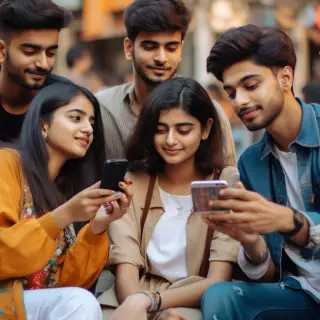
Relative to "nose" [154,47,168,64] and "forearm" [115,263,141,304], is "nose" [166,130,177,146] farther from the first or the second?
"nose" [154,47,168,64]

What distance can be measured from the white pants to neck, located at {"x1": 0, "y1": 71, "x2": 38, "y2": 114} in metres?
1.70

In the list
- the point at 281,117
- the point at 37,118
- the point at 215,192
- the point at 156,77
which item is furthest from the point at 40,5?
the point at 215,192

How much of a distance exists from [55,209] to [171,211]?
0.80 m

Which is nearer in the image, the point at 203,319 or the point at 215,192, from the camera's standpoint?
the point at 215,192

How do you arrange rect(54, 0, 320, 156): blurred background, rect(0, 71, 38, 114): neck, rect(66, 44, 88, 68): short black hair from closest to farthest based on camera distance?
rect(0, 71, 38, 114): neck → rect(66, 44, 88, 68): short black hair → rect(54, 0, 320, 156): blurred background

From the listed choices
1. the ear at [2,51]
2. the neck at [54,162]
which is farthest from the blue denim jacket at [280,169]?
the ear at [2,51]

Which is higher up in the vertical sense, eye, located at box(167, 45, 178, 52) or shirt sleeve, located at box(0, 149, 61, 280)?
eye, located at box(167, 45, 178, 52)

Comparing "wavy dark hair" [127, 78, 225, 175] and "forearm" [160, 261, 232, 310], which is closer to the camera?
"forearm" [160, 261, 232, 310]

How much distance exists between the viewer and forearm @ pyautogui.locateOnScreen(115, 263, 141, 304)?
411cm

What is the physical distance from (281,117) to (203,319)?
1070 millimetres

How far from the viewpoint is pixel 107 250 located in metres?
4.16

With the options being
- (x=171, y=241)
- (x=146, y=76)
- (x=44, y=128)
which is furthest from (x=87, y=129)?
(x=146, y=76)

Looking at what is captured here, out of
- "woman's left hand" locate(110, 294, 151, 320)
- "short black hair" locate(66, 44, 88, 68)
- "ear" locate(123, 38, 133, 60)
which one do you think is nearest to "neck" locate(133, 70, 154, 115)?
"ear" locate(123, 38, 133, 60)

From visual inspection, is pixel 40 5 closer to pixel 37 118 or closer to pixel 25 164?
pixel 37 118
